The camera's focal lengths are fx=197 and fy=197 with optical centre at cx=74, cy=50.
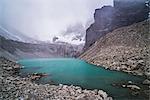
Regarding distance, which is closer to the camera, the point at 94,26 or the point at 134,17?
the point at 134,17

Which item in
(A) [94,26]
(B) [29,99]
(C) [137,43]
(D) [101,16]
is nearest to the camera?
(B) [29,99]

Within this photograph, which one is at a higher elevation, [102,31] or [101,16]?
[101,16]

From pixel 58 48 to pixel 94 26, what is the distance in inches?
2256

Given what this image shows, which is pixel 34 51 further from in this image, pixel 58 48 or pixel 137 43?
pixel 137 43

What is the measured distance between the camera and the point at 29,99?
346 inches

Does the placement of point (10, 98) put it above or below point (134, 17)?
below

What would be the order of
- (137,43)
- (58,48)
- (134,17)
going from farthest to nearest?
(58,48)
(134,17)
(137,43)

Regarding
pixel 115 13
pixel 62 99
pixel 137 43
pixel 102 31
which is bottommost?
pixel 62 99

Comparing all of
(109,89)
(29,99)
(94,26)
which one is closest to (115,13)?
(94,26)

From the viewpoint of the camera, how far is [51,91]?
10.3 m

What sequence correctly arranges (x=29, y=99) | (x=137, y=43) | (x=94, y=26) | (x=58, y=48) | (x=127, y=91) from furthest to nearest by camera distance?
(x=58, y=48) → (x=94, y=26) → (x=137, y=43) → (x=127, y=91) → (x=29, y=99)

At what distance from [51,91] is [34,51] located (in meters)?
80.9

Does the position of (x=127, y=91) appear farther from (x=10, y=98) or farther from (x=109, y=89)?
(x=10, y=98)

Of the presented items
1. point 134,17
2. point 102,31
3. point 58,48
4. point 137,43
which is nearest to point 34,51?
point 58,48
